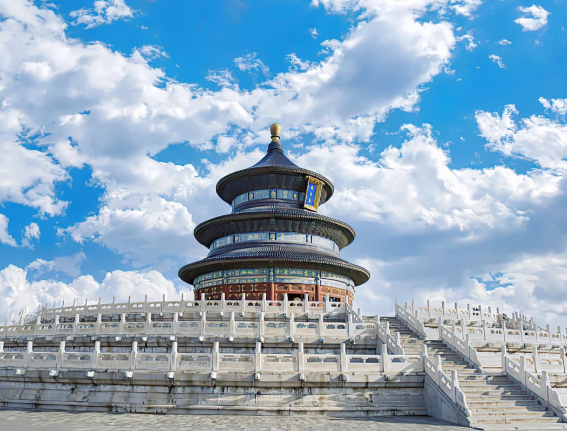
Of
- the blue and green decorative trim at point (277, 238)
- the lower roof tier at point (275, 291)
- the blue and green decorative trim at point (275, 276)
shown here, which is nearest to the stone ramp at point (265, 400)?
the lower roof tier at point (275, 291)

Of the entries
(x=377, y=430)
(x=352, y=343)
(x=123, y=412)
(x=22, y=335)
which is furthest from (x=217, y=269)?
(x=377, y=430)

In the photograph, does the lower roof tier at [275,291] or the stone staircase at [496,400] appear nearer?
the stone staircase at [496,400]

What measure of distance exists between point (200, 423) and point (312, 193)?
31.0 m

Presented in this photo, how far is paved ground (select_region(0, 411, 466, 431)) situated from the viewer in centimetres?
1608

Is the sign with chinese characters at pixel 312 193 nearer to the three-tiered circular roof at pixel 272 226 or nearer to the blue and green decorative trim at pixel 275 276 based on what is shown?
the three-tiered circular roof at pixel 272 226

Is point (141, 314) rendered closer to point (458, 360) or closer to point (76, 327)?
point (76, 327)

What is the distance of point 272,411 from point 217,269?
2331 centimetres

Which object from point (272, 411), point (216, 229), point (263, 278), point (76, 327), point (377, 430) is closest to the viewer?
point (377, 430)

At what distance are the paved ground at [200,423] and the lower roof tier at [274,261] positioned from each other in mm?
20597

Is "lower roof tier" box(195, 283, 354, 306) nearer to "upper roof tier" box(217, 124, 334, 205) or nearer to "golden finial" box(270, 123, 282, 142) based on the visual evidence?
"upper roof tier" box(217, 124, 334, 205)

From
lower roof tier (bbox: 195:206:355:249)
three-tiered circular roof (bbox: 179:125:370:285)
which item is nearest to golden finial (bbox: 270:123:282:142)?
three-tiered circular roof (bbox: 179:125:370:285)

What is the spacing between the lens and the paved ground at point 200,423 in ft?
52.7

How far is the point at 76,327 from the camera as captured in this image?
2531cm

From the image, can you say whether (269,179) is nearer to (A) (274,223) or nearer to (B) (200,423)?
(A) (274,223)
